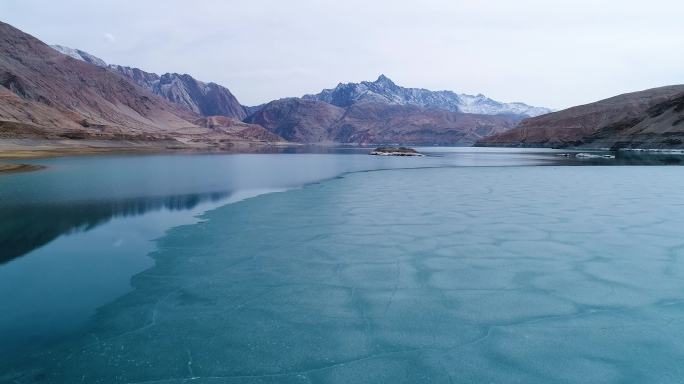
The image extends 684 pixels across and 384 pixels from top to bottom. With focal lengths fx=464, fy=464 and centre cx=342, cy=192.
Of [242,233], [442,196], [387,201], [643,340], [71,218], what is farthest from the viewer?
[442,196]

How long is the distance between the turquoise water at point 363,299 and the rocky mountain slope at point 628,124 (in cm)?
11390

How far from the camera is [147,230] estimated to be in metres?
20.6

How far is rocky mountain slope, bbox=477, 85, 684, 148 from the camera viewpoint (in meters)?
117

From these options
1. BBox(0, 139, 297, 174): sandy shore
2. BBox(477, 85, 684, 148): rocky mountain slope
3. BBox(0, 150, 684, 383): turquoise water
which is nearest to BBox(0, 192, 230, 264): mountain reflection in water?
BBox(0, 150, 684, 383): turquoise water

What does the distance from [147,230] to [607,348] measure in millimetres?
18009

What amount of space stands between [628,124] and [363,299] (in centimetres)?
16505

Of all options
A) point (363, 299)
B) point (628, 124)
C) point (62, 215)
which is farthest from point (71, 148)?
point (628, 124)

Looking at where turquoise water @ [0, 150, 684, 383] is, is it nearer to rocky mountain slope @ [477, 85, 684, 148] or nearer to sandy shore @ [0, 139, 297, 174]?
sandy shore @ [0, 139, 297, 174]

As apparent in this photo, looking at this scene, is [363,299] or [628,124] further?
[628,124]

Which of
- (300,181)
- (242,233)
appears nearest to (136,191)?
(300,181)

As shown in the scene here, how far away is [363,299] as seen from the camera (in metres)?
12.1

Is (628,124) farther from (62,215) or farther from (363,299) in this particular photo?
(363,299)

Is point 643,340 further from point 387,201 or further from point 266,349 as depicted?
point 387,201

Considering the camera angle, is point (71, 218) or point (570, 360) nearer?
point (570, 360)
